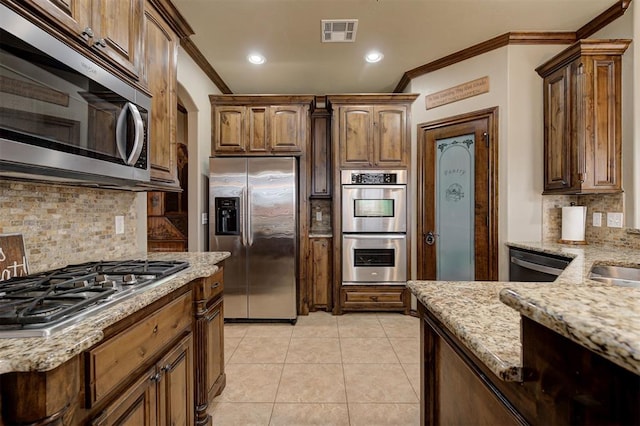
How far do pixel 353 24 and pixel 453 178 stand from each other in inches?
73.2

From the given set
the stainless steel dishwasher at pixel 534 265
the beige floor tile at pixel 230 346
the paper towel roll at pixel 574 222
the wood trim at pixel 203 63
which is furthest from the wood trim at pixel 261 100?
the paper towel roll at pixel 574 222

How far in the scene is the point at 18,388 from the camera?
2.25 feet

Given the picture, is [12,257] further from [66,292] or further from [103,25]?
[103,25]

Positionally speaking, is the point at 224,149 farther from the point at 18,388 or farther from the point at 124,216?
the point at 18,388

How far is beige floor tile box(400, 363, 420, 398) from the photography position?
2.19 m

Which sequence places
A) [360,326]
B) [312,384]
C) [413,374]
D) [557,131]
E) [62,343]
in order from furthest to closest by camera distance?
[360,326]
[557,131]
[413,374]
[312,384]
[62,343]

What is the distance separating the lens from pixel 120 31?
4.79 ft

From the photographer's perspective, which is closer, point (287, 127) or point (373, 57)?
point (373, 57)

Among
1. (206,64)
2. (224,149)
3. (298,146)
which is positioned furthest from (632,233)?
(206,64)

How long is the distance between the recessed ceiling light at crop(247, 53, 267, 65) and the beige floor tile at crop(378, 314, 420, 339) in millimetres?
3172

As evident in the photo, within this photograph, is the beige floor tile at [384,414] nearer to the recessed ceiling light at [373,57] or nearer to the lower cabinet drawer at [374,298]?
the lower cabinet drawer at [374,298]

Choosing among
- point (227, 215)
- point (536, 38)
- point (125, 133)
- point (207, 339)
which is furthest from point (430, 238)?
point (125, 133)

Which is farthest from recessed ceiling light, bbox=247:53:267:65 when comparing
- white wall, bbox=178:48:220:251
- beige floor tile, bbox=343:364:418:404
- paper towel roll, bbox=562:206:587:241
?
paper towel roll, bbox=562:206:587:241

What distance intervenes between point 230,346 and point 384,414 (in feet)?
5.10
